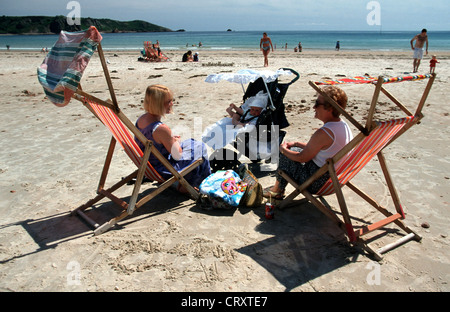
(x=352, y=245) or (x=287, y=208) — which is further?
(x=287, y=208)

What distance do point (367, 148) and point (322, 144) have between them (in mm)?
405

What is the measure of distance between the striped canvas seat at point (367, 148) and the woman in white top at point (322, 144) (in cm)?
16

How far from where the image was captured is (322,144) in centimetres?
335

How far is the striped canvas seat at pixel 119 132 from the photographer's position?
3.42 meters

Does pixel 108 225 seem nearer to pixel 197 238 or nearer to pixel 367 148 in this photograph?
pixel 197 238

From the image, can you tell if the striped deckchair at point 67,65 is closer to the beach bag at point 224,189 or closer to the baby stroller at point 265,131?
the beach bag at point 224,189

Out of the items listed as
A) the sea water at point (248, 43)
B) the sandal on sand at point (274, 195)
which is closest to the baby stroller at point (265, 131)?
the sandal on sand at point (274, 195)

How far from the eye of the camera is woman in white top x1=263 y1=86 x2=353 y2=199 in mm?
3299

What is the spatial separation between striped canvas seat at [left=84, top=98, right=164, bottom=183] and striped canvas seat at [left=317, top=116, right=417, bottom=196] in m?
1.79

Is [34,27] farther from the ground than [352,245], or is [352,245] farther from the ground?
[34,27]
